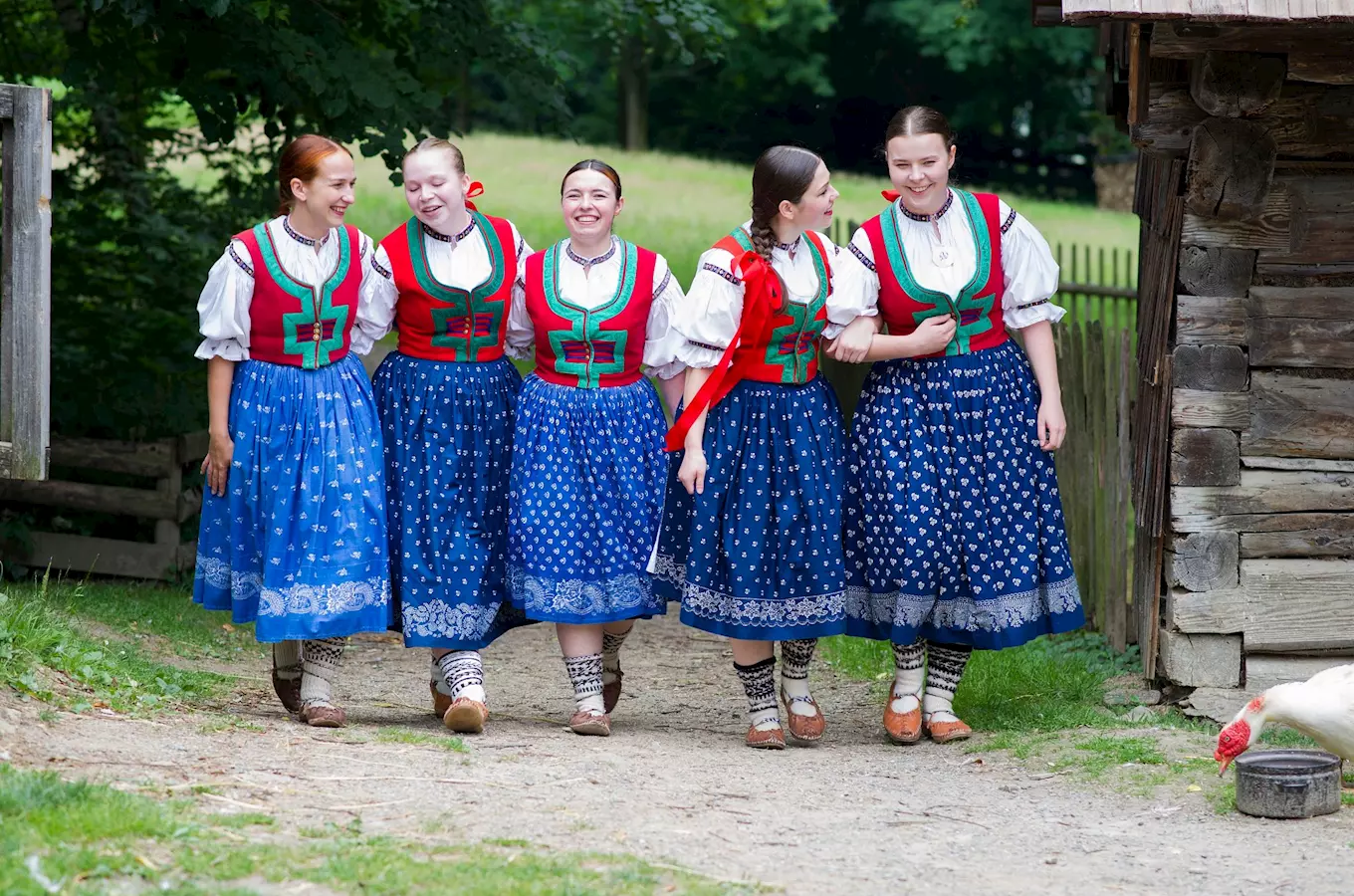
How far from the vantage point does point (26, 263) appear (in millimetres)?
5367

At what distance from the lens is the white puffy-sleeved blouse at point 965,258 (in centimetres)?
510

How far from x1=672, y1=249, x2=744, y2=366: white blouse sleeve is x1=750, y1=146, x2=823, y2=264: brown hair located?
0.43ft

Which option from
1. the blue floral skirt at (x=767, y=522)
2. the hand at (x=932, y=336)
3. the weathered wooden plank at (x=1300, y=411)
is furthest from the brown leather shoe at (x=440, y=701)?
the weathered wooden plank at (x=1300, y=411)

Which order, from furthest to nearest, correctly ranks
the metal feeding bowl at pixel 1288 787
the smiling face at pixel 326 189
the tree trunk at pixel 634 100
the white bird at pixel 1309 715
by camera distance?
the tree trunk at pixel 634 100 < the smiling face at pixel 326 189 < the white bird at pixel 1309 715 < the metal feeding bowl at pixel 1288 787

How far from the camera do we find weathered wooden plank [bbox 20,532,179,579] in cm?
830

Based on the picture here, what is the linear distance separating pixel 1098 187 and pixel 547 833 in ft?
80.0

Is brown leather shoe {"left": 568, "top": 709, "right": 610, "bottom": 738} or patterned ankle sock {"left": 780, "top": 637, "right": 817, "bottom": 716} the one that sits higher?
patterned ankle sock {"left": 780, "top": 637, "right": 817, "bottom": 716}

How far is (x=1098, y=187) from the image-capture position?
26.7 m

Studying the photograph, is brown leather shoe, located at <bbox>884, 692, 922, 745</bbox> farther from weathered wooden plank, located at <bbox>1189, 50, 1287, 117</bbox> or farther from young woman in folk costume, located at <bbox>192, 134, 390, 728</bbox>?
weathered wooden plank, located at <bbox>1189, 50, 1287, 117</bbox>

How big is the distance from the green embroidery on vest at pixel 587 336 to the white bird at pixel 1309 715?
2.13 metres

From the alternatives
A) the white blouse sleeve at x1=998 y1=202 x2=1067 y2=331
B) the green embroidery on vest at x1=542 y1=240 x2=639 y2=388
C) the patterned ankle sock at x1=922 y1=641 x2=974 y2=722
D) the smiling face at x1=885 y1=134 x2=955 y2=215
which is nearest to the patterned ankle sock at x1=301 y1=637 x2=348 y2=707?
the green embroidery on vest at x1=542 y1=240 x2=639 y2=388

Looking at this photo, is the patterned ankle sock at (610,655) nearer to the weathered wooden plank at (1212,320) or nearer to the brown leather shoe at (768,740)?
the brown leather shoe at (768,740)

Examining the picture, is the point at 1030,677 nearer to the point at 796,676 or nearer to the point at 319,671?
the point at 796,676

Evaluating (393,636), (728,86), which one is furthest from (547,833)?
(728,86)
